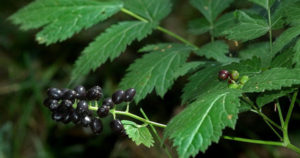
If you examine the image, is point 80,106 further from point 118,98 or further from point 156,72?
point 156,72

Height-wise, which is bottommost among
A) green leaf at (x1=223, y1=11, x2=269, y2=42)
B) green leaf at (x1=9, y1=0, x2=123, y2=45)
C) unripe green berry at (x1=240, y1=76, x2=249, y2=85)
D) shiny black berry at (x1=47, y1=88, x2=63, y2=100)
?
unripe green berry at (x1=240, y1=76, x2=249, y2=85)

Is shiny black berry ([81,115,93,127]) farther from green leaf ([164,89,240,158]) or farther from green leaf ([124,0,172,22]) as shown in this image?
green leaf ([124,0,172,22])

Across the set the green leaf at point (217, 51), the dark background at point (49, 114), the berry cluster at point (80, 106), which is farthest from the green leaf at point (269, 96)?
the dark background at point (49, 114)

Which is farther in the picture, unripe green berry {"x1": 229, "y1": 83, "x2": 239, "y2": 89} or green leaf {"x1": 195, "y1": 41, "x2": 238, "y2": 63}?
green leaf {"x1": 195, "y1": 41, "x2": 238, "y2": 63}

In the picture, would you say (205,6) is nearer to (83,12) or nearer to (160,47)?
(160,47)

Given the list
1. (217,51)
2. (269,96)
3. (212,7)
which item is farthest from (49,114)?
(269,96)

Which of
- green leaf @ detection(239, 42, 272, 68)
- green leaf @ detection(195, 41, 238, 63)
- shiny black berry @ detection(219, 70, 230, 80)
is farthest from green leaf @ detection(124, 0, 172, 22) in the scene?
shiny black berry @ detection(219, 70, 230, 80)

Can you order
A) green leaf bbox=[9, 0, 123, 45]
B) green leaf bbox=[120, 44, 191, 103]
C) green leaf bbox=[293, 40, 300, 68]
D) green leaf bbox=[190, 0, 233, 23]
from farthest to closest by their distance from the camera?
green leaf bbox=[190, 0, 233, 23], green leaf bbox=[9, 0, 123, 45], green leaf bbox=[120, 44, 191, 103], green leaf bbox=[293, 40, 300, 68]

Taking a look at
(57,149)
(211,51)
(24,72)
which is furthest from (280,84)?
(24,72)
